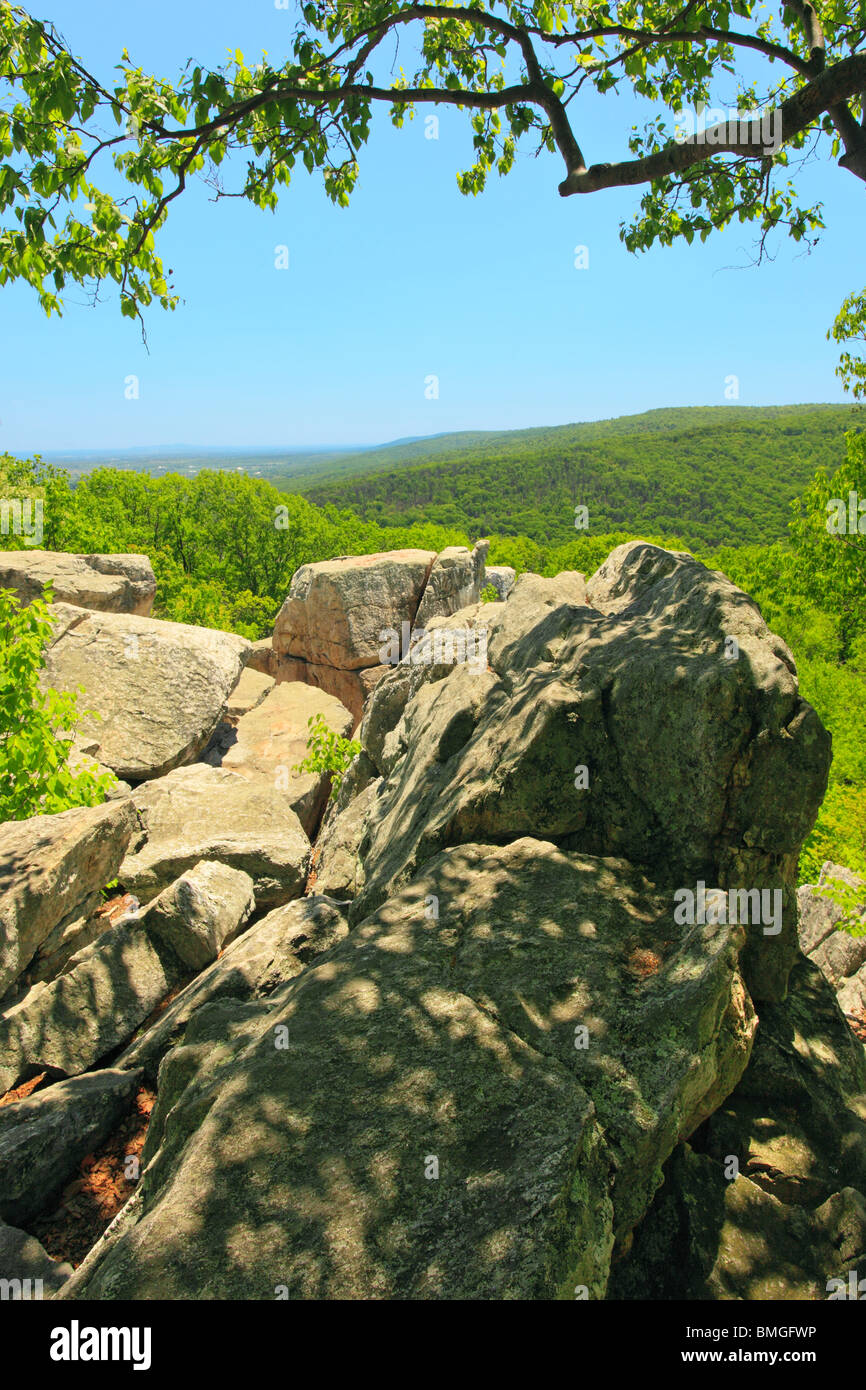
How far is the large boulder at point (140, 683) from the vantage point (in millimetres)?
13859

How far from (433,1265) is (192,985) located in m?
4.80

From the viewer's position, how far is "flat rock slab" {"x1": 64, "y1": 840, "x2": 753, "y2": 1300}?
3.08m

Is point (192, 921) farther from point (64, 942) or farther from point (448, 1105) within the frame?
point (448, 1105)

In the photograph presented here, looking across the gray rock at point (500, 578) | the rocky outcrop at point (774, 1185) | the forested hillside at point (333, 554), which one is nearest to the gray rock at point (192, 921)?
the rocky outcrop at point (774, 1185)

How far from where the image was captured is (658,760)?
18.1 ft

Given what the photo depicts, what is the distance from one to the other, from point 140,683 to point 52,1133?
10.1 m

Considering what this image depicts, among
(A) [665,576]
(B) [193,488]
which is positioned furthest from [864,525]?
(B) [193,488]

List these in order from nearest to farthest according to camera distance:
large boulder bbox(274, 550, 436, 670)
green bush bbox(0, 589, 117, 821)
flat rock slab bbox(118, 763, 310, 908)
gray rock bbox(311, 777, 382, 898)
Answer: gray rock bbox(311, 777, 382, 898), green bush bbox(0, 589, 117, 821), flat rock slab bbox(118, 763, 310, 908), large boulder bbox(274, 550, 436, 670)

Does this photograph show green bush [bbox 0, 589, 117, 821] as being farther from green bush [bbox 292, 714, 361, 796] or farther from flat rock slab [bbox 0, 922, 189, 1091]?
green bush [bbox 292, 714, 361, 796]

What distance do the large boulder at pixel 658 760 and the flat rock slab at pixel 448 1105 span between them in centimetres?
56

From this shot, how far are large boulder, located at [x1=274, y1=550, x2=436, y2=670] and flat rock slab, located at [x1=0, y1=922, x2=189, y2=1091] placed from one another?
14820 millimetres

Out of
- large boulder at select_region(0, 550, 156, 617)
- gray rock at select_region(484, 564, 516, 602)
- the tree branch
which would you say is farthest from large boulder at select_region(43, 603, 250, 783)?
gray rock at select_region(484, 564, 516, 602)

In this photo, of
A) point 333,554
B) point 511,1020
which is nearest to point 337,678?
point 511,1020
